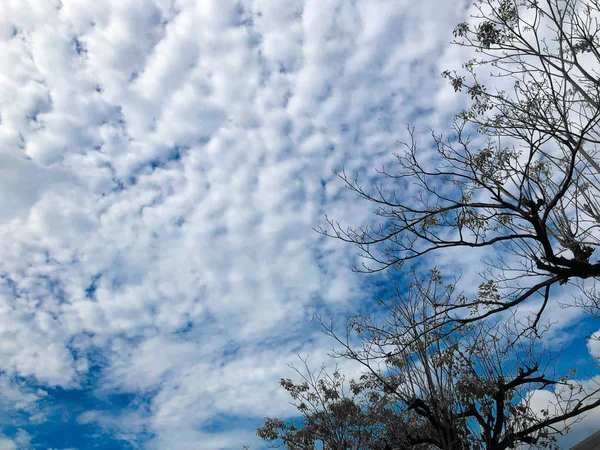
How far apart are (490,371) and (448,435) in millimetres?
1878

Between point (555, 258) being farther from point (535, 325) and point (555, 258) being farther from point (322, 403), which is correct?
point (322, 403)

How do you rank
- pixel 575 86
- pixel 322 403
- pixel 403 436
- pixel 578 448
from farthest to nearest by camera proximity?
pixel 578 448
pixel 322 403
pixel 403 436
pixel 575 86

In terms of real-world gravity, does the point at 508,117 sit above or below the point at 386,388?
above

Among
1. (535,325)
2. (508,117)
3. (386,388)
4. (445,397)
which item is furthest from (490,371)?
(508,117)

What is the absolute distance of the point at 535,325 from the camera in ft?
23.2

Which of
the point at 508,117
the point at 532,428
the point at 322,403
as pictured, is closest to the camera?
the point at 508,117

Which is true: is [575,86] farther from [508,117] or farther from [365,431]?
[365,431]

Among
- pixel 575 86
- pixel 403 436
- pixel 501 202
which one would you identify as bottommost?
Answer: pixel 403 436

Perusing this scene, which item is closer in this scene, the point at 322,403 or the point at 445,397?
the point at 445,397

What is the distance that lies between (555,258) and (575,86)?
260 centimetres

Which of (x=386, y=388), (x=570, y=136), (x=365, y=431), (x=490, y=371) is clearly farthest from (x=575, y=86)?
(x=365, y=431)

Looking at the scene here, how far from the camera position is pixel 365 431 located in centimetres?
1451

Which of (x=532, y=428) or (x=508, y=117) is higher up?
(x=508, y=117)

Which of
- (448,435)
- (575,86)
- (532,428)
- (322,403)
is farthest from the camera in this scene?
(322,403)
